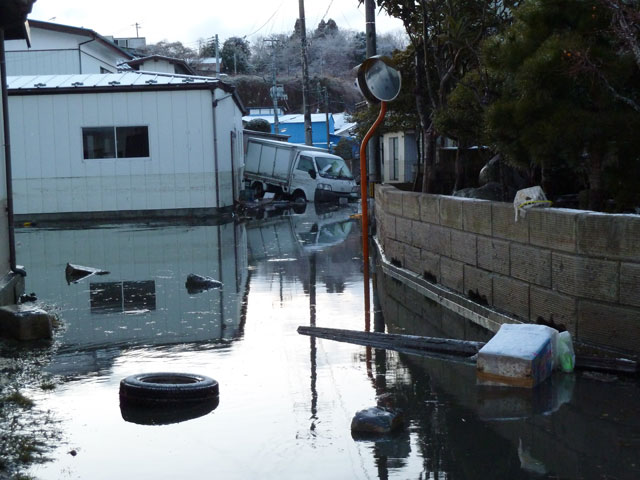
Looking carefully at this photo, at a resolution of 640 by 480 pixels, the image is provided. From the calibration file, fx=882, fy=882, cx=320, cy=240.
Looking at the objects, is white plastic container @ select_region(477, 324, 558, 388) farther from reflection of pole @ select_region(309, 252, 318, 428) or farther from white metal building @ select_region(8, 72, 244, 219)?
white metal building @ select_region(8, 72, 244, 219)

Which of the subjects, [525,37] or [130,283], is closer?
[525,37]

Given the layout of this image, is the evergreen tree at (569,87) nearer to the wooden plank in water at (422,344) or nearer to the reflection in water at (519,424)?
the wooden plank in water at (422,344)

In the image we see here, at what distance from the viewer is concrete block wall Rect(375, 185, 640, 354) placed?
7.00 metres

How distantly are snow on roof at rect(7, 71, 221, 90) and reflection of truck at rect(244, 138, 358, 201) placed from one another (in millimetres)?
5936

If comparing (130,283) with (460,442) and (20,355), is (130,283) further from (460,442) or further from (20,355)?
(460,442)

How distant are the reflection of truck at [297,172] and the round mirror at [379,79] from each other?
21.0 meters

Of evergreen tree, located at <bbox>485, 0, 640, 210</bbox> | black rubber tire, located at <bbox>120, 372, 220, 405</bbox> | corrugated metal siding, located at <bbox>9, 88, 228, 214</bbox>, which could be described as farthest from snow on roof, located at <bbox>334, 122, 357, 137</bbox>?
black rubber tire, located at <bbox>120, 372, 220, 405</bbox>

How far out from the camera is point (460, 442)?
539 centimetres

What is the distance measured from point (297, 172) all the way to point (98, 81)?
338 inches

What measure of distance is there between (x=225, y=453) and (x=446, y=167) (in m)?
15.6

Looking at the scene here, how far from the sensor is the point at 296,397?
21.6 ft

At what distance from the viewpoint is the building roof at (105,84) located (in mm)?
27734

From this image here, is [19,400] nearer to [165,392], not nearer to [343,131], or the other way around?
[165,392]

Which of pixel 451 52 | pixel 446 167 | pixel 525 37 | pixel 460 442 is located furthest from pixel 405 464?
pixel 446 167
